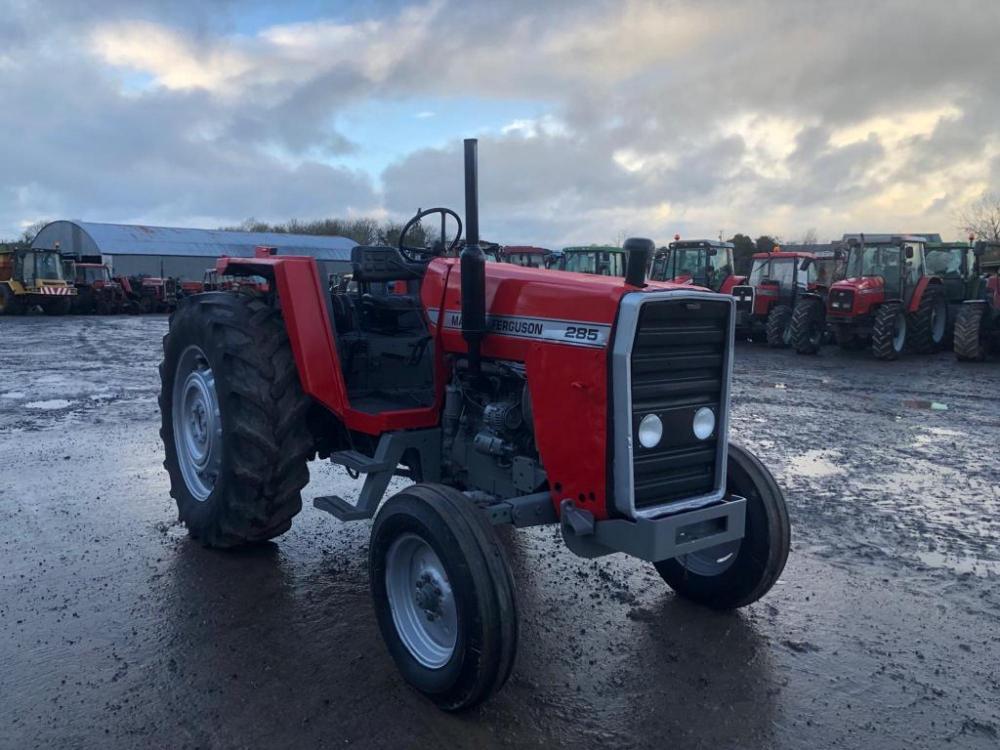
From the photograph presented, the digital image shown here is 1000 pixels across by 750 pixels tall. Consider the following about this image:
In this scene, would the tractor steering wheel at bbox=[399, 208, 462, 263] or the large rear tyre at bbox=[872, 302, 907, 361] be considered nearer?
the tractor steering wheel at bbox=[399, 208, 462, 263]

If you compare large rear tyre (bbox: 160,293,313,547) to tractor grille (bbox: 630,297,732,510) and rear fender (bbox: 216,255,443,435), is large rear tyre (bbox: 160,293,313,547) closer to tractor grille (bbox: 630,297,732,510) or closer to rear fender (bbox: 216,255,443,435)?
rear fender (bbox: 216,255,443,435)

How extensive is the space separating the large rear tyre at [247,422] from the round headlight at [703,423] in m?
2.07

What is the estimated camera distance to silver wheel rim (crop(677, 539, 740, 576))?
3928 millimetres

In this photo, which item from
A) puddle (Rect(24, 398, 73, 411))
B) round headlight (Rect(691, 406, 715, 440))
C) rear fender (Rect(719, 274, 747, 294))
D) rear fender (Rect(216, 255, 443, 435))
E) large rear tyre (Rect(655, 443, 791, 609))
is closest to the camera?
round headlight (Rect(691, 406, 715, 440))

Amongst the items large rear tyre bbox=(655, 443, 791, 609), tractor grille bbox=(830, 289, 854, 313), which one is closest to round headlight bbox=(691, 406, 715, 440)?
large rear tyre bbox=(655, 443, 791, 609)

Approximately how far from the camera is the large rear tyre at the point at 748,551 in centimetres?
379

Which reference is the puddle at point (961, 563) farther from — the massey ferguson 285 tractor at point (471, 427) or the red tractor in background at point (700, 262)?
the red tractor in background at point (700, 262)

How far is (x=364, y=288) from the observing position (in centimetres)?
481

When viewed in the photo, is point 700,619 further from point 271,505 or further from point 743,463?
point 271,505

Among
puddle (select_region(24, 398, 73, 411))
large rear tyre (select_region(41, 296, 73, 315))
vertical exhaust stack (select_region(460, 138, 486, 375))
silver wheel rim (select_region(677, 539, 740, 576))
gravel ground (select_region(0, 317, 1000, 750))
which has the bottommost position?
gravel ground (select_region(0, 317, 1000, 750))

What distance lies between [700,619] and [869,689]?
81cm

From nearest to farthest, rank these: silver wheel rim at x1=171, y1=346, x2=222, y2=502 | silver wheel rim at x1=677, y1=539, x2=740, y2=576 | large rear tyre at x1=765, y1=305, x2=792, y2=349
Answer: silver wheel rim at x1=677, y1=539, x2=740, y2=576 < silver wheel rim at x1=171, y1=346, x2=222, y2=502 < large rear tyre at x1=765, y1=305, x2=792, y2=349

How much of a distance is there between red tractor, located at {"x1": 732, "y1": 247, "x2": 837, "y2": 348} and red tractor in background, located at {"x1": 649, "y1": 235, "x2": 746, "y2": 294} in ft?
1.98

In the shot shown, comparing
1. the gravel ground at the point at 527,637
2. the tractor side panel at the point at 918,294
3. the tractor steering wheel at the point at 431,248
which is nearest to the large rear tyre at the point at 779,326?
the tractor side panel at the point at 918,294
